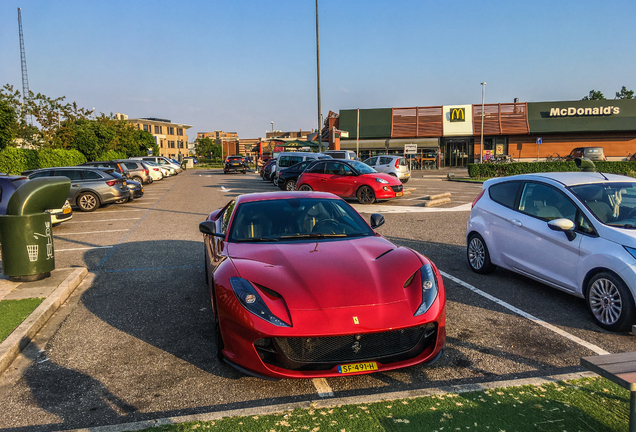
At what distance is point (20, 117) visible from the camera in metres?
31.8

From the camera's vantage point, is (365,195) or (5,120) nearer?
(365,195)

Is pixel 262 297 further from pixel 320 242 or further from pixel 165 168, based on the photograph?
pixel 165 168

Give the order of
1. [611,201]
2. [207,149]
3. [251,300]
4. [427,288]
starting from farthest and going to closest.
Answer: [207,149] → [611,201] → [427,288] → [251,300]

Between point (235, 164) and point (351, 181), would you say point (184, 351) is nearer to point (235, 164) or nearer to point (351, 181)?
point (351, 181)

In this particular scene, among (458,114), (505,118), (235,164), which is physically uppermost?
(458,114)

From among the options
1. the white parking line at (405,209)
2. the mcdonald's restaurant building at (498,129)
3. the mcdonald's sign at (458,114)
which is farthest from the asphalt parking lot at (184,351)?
the mcdonald's sign at (458,114)

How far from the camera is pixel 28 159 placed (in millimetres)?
23562

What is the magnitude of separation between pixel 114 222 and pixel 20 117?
24236 millimetres

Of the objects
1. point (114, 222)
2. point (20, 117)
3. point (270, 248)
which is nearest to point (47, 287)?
point (270, 248)

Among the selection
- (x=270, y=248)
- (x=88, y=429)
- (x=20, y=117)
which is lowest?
(x=88, y=429)

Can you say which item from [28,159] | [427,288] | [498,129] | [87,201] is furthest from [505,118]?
[427,288]

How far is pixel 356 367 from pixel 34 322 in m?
3.53

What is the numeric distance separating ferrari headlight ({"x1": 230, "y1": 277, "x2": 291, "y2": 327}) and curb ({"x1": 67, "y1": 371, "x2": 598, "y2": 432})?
1.87 ft

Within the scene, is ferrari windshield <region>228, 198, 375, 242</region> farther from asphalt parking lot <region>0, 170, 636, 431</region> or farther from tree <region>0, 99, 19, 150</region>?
tree <region>0, 99, 19, 150</region>
